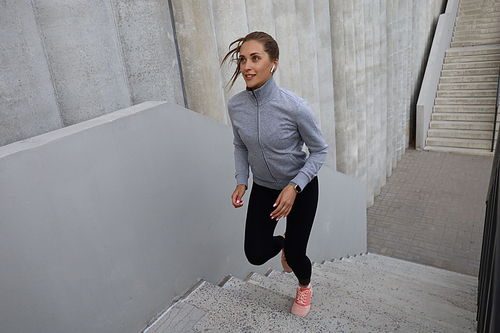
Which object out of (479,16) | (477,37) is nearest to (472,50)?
(477,37)

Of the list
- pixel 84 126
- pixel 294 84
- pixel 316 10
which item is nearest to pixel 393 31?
pixel 316 10

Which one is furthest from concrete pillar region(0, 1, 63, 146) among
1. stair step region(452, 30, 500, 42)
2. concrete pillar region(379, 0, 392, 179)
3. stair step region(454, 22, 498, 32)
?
stair step region(454, 22, 498, 32)

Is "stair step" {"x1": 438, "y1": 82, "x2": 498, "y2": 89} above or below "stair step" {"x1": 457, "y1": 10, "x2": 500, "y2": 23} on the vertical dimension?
below

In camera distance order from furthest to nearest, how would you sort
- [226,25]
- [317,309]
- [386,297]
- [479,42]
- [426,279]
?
[479,42], [426,279], [226,25], [386,297], [317,309]

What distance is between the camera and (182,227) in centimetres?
272

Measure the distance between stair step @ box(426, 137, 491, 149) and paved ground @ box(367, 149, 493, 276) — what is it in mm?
423

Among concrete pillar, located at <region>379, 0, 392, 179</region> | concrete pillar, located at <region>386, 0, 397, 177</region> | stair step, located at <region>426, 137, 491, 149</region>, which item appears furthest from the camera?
stair step, located at <region>426, 137, 491, 149</region>

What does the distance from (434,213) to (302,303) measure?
528cm

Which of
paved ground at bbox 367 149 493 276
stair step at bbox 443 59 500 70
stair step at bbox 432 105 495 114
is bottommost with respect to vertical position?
paved ground at bbox 367 149 493 276

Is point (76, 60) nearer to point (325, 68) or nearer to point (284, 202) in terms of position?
point (284, 202)

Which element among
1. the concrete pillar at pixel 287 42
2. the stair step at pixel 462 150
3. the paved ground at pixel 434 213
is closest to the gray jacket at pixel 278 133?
the concrete pillar at pixel 287 42

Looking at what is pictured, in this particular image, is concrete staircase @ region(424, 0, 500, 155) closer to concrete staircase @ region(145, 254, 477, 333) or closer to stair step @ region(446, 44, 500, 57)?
stair step @ region(446, 44, 500, 57)

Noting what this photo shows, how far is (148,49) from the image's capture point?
121 inches

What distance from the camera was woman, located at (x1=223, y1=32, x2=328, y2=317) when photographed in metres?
2.16
